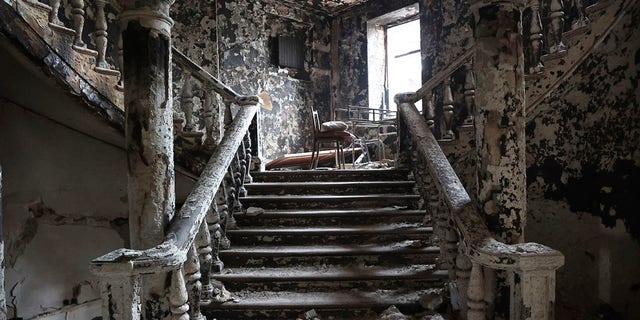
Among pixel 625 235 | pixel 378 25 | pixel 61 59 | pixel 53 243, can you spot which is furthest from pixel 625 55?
pixel 378 25

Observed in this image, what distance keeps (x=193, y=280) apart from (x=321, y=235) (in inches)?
54.6

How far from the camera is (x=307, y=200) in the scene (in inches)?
167

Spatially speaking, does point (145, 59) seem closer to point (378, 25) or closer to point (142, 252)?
point (142, 252)

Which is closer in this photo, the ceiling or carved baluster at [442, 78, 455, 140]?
carved baluster at [442, 78, 455, 140]

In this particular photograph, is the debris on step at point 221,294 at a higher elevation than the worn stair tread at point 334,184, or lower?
lower

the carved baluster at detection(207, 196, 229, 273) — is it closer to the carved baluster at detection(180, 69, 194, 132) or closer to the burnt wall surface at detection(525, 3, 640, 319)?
the carved baluster at detection(180, 69, 194, 132)

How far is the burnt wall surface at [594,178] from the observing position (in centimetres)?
330

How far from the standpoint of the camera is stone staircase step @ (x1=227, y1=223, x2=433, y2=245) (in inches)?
145

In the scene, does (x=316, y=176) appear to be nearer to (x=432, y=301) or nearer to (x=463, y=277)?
(x=432, y=301)

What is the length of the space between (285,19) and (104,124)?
598cm

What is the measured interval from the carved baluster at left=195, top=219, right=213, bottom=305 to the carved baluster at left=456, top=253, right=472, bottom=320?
5.70 feet

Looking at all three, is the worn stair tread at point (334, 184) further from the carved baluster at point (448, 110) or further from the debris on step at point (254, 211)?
the carved baluster at point (448, 110)

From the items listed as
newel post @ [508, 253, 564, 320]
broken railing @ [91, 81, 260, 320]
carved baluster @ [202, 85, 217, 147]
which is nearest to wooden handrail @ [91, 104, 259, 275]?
broken railing @ [91, 81, 260, 320]

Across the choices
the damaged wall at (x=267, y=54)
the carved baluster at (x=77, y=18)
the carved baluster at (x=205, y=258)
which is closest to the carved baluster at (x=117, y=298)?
the carved baluster at (x=205, y=258)
